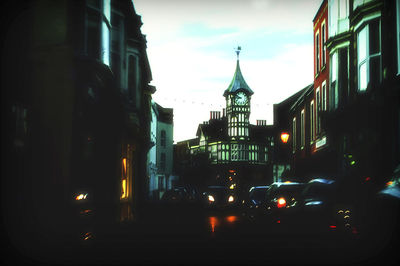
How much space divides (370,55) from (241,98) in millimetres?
58650

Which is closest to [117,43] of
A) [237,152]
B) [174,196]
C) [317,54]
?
[317,54]

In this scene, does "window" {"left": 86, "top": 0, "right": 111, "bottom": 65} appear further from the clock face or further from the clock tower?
the clock face

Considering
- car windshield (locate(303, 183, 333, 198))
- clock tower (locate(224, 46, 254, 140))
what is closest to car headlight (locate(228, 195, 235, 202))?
car windshield (locate(303, 183, 333, 198))

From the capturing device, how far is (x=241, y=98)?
77.6 metres

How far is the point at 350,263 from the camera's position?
787 centimetres

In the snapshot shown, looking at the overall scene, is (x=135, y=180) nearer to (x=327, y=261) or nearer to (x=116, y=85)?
(x=116, y=85)

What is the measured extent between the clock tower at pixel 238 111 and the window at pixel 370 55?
5709 cm

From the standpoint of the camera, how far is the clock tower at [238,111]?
7719 cm

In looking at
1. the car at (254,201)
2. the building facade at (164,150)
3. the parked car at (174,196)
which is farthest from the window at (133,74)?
A: the building facade at (164,150)

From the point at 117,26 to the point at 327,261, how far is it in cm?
1734

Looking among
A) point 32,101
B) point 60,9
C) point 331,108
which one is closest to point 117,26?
point 60,9

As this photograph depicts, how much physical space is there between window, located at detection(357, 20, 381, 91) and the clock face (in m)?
57.4

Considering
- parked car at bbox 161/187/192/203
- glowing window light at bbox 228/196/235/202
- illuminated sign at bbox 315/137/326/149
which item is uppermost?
illuminated sign at bbox 315/137/326/149

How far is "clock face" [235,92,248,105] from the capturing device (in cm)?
7738
